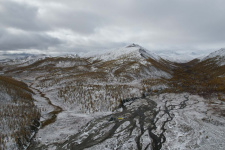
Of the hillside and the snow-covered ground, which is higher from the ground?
the snow-covered ground

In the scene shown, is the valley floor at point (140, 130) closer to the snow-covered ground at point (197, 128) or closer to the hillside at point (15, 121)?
the snow-covered ground at point (197, 128)

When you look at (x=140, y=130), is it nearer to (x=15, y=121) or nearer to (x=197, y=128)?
(x=197, y=128)

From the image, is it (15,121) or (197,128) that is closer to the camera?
(197,128)

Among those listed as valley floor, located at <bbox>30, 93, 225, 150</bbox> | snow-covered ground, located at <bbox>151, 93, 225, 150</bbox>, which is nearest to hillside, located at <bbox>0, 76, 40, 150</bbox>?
valley floor, located at <bbox>30, 93, 225, 150</bbox>

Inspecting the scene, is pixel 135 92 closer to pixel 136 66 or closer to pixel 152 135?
pixel 152 135

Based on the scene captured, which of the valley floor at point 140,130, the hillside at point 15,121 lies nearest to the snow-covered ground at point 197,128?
the valley floor at point 140,130

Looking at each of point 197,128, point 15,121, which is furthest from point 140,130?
point 15,121

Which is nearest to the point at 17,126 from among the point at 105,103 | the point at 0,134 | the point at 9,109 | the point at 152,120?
the point at 0,134

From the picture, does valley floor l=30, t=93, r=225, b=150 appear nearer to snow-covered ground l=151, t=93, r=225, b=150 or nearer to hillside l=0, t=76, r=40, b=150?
snow-covered ground l=151, t=93, r=225, b=150

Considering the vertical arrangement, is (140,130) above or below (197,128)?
below

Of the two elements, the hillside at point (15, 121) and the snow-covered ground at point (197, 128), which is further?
the hillside at point (15, 121)

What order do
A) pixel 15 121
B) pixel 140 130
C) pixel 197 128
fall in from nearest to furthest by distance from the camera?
pixel 197 128 → pixel 140 130 → pixel 15 121
